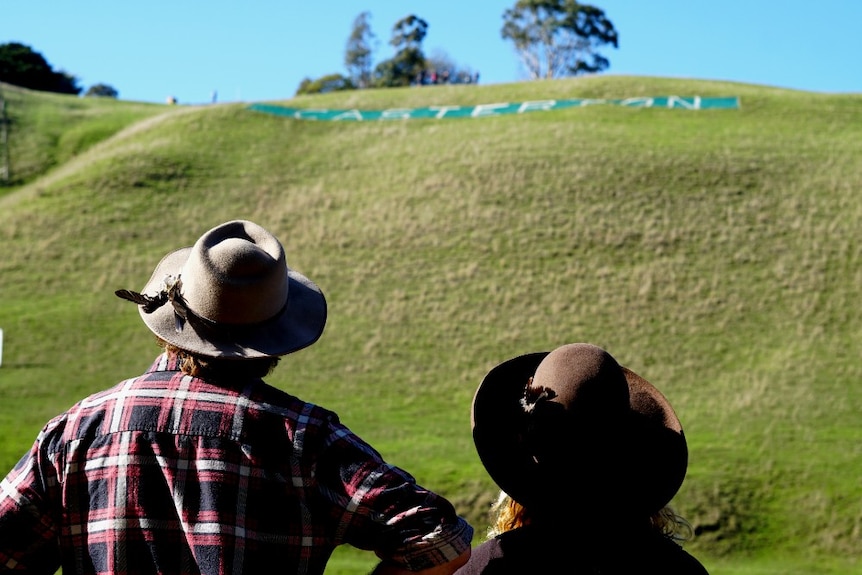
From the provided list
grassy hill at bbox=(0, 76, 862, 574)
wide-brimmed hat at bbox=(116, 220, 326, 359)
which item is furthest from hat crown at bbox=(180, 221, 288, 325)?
grassy hill at bbox=(0, 76, 862, 574)

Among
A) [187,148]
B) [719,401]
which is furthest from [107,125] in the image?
[719,401]

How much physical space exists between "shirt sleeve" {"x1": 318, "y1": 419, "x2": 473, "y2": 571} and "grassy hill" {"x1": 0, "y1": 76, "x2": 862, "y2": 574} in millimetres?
8480

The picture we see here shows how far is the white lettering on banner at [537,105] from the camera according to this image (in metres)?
31.0

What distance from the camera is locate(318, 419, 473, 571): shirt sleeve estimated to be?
2207mm

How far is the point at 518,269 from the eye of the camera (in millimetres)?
19578

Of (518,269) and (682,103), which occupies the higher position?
(682,103)

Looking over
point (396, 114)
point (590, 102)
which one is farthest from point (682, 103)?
point (396, 114)

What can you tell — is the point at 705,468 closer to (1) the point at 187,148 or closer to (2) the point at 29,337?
(2) the point at 29,337

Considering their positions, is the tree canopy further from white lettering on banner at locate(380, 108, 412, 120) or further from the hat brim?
the hat brim

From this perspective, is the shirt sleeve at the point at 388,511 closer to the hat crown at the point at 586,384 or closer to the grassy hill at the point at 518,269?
the hat crown at the point at 586,384

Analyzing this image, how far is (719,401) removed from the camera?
15398mm

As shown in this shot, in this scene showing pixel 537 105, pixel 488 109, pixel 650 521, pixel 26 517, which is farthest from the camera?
pixel 537 105

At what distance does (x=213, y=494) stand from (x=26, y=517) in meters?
0.47

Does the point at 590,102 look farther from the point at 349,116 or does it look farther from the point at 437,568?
the point at 437,568
